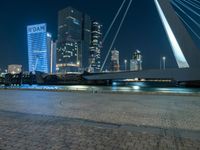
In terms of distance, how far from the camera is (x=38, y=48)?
412 ft

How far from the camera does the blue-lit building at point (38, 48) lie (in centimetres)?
12231

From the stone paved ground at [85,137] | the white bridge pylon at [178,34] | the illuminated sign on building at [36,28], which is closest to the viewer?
the stone paved ground at [85,137]

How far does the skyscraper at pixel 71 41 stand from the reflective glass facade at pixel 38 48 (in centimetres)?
768

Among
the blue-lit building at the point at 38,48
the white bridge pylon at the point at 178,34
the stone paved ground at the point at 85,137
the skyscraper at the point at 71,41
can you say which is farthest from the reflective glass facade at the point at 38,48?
the stone paved ground at the point at 85,137

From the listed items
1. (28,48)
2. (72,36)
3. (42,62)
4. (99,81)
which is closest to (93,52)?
(72,36)

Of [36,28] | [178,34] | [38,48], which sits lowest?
[178,34]

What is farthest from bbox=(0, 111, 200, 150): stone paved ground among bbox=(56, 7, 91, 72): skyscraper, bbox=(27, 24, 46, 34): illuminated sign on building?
bbox=(27, 24, 46, 34): illuminated sign on building

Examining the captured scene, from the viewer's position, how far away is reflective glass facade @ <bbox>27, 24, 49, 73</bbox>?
401 feet

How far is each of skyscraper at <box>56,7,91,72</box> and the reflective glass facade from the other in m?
7.68

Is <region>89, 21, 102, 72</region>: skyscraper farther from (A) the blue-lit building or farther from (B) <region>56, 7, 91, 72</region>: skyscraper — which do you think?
(A) the blue-lit building

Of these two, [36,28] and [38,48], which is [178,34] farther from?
[36,28]

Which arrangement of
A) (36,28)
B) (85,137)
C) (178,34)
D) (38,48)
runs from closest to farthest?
(85,137)
(178,34)
(38,48)
(36,28)

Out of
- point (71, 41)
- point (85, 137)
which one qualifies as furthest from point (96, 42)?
point (85, 137)

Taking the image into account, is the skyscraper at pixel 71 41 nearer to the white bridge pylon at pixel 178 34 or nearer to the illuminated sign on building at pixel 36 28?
the illuminated sign on building at pixel 36 28
